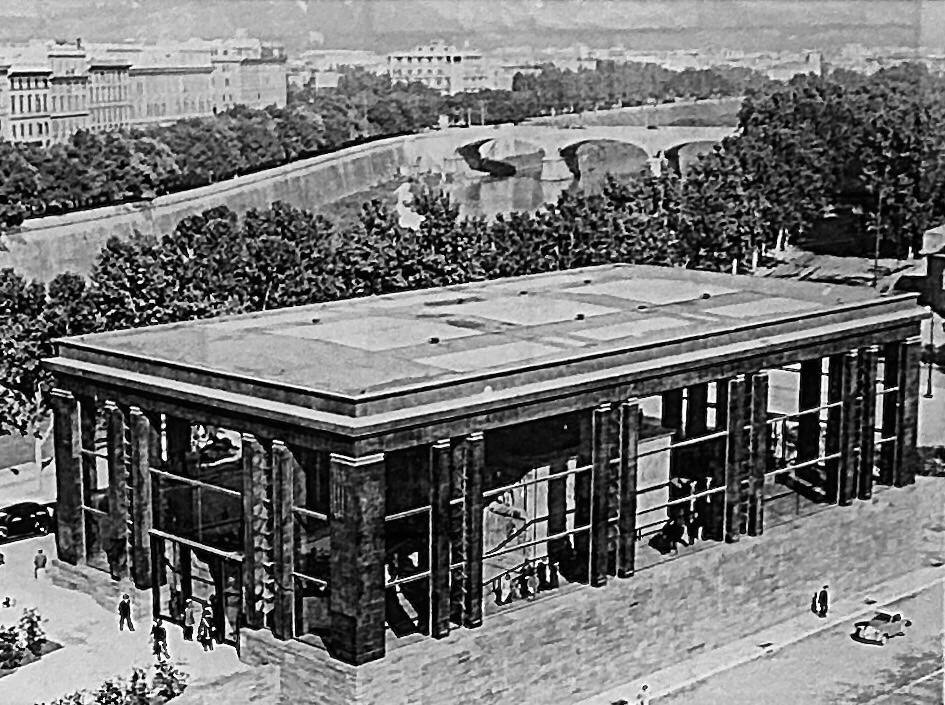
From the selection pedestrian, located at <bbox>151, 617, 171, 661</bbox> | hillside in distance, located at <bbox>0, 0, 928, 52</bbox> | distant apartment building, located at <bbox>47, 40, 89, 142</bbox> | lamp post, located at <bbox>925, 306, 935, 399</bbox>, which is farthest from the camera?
distant apartment building, located at <bbox>47, 40, 89, 142</bbox>

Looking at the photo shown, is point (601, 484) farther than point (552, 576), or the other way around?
point (552, 576)

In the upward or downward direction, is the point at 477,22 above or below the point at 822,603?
above

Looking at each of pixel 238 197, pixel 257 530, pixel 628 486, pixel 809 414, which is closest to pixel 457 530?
pixel 257 530

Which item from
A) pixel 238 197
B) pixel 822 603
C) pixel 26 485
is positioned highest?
pixel 238 197

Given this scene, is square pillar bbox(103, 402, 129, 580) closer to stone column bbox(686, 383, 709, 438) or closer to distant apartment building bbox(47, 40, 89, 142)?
stone column bbox(686, 383, 709, 438)

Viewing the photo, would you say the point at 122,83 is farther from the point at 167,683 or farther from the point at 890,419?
the point at 167,683

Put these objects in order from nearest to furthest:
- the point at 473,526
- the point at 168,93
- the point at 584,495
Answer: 1. the point at 473,526
2. the point at 584,495
3. the point at 168,93

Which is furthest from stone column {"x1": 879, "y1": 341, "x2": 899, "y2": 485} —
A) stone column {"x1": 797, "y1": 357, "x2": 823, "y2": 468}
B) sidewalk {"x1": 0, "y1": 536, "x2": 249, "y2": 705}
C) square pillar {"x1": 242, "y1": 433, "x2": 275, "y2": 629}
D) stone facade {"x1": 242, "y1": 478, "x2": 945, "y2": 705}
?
sidewalk {"x1": 0, "y1": 536, "x2": 249, "y2": 705}
